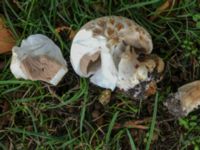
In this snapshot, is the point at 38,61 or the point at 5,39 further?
the point at 5,39

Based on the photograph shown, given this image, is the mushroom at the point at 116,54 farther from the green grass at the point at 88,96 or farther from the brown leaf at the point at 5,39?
the brown leaf at the point at 5,39

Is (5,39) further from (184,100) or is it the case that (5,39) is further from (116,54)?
(184,100)

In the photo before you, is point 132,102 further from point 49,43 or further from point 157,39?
point 49,43

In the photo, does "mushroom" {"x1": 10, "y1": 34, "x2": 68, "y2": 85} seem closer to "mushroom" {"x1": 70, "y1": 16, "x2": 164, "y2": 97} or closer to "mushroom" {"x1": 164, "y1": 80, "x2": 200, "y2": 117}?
"mushroom" {"x1": 70, "y1": 16, "x2": 164, "y2": 97}

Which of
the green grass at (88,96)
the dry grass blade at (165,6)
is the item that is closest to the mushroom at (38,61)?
the green grass at (88,96)

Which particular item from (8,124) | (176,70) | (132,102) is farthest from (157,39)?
(8,124)

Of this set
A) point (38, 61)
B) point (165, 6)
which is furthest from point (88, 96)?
point (165, 6)

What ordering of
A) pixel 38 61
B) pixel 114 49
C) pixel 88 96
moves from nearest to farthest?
pixel 114 49, pixel 38 61, pixel 88 96
